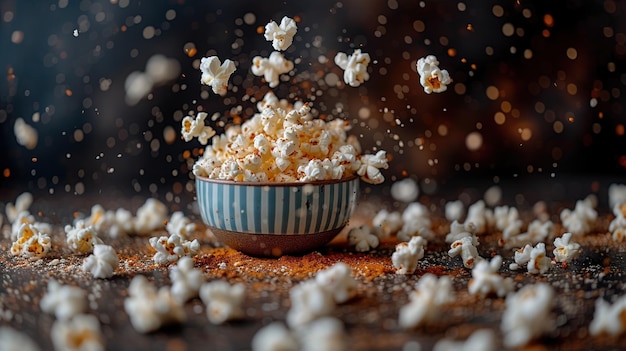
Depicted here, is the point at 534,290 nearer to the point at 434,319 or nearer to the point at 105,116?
the point at 434,319

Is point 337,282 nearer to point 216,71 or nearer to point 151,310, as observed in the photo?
point 151,310

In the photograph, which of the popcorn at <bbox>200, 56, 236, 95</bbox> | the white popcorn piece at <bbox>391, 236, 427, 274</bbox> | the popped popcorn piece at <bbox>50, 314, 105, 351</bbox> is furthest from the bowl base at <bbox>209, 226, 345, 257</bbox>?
the popped popcorn piece at <bbox>50, 314, 105, 351</bbox>

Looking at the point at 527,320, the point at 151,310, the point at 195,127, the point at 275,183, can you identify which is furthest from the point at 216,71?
the point at 527,320

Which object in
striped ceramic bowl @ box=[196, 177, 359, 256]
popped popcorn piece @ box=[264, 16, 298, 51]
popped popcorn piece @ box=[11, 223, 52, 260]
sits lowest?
popped popcorn piece @ box=[11, 223, 52, 260]

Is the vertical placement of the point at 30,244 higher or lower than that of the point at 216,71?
lower

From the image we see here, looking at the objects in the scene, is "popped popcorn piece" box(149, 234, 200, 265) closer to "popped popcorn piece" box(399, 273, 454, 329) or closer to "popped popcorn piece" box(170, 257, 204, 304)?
"popped popcorn piece" box(170, 257, 204, 304)
